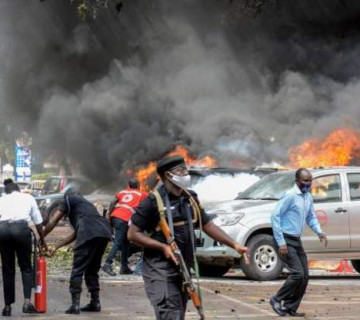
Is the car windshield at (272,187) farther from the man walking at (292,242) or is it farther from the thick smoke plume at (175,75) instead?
the thick smoke plume at (175,75)

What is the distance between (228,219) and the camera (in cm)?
1296

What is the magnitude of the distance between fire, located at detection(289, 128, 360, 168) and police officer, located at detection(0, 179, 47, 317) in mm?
12111

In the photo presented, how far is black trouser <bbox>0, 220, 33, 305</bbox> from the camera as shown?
964cm

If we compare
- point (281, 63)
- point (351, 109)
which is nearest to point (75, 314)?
point (351, 109)

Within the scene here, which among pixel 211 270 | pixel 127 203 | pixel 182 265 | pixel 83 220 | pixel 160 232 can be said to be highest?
pixel 127 203

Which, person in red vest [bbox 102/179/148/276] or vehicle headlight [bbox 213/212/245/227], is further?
person in red vest [bbox 102/179/148/276]

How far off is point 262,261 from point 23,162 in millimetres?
25425

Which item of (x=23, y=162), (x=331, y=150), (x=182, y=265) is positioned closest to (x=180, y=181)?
A: (x=182, y=265)

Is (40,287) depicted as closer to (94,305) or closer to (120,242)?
(94,305)

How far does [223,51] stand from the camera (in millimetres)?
26422

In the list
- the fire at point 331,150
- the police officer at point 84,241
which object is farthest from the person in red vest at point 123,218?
the fire at point 331,150

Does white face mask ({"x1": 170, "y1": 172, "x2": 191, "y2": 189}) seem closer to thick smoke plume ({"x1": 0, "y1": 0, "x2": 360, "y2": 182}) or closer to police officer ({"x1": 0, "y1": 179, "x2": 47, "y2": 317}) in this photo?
police officer ({"x1": 0, "y1": 179, "x2": 47, "y2": 317})

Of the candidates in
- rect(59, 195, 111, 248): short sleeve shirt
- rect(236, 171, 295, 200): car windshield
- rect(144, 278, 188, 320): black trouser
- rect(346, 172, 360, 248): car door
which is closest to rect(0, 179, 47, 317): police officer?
rect(59, 195, 111, 248): short sleeve shirt

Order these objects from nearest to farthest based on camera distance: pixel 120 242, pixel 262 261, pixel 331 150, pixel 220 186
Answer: pixel 262 261 → pixel 120 242 → pixel 220 186 → pixel 331 150
